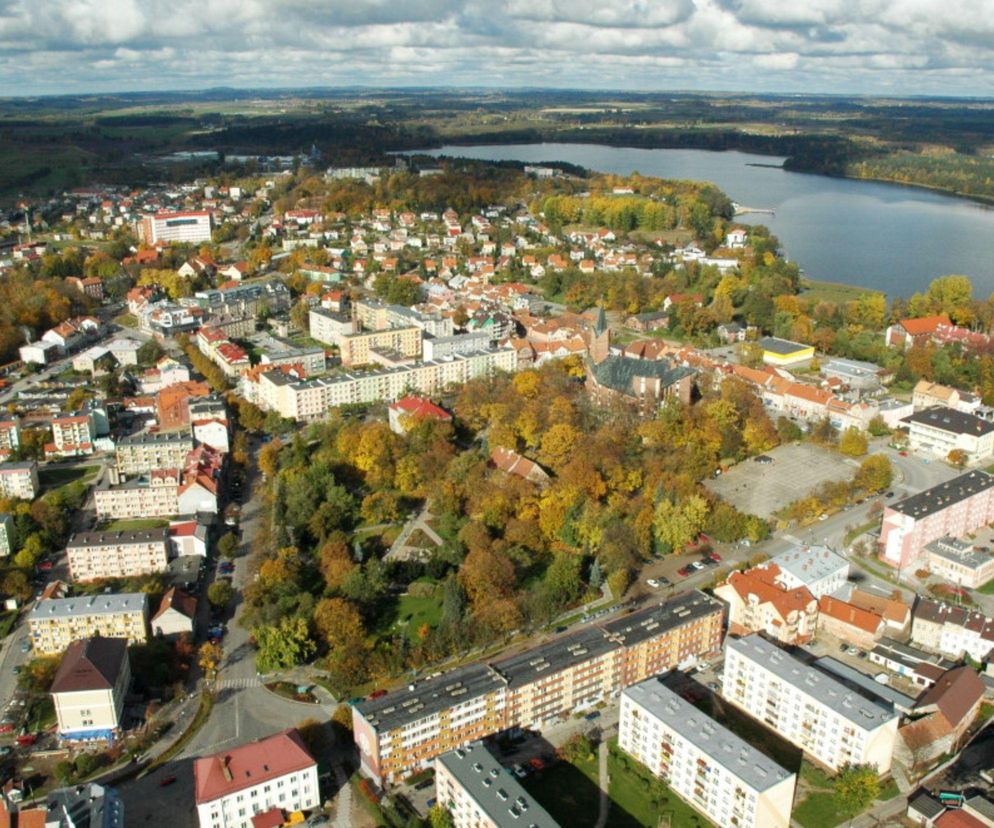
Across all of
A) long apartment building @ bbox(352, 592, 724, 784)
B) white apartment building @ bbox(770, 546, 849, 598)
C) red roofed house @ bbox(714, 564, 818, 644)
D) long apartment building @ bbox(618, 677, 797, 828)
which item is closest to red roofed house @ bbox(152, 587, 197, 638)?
long apartment building @ bbox(352, 592, 724, 784)

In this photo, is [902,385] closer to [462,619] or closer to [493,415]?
[493,415]

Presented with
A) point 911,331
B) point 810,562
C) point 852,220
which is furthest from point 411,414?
point 852,220

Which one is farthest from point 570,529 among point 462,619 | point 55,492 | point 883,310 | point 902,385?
point 883,310

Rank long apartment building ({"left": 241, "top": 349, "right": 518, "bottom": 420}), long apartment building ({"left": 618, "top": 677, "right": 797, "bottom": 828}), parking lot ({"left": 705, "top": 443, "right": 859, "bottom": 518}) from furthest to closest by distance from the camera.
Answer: long apartment building ({"left": 241, "top": 349, "right": 518, "bottom": 420}) → parking lot ({"left": 705, "top": 443, "right": 859, "bottom": 518}) → long apartment building ({"left": 618, "top": 677, "right": 797, "bottom": 828})

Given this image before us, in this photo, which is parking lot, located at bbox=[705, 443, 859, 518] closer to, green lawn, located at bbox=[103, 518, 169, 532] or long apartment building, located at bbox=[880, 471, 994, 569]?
long apartment building, located at bbox=[880, 471, 994, 569]

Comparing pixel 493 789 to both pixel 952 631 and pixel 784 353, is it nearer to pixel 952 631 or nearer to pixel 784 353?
pixel 952 631
